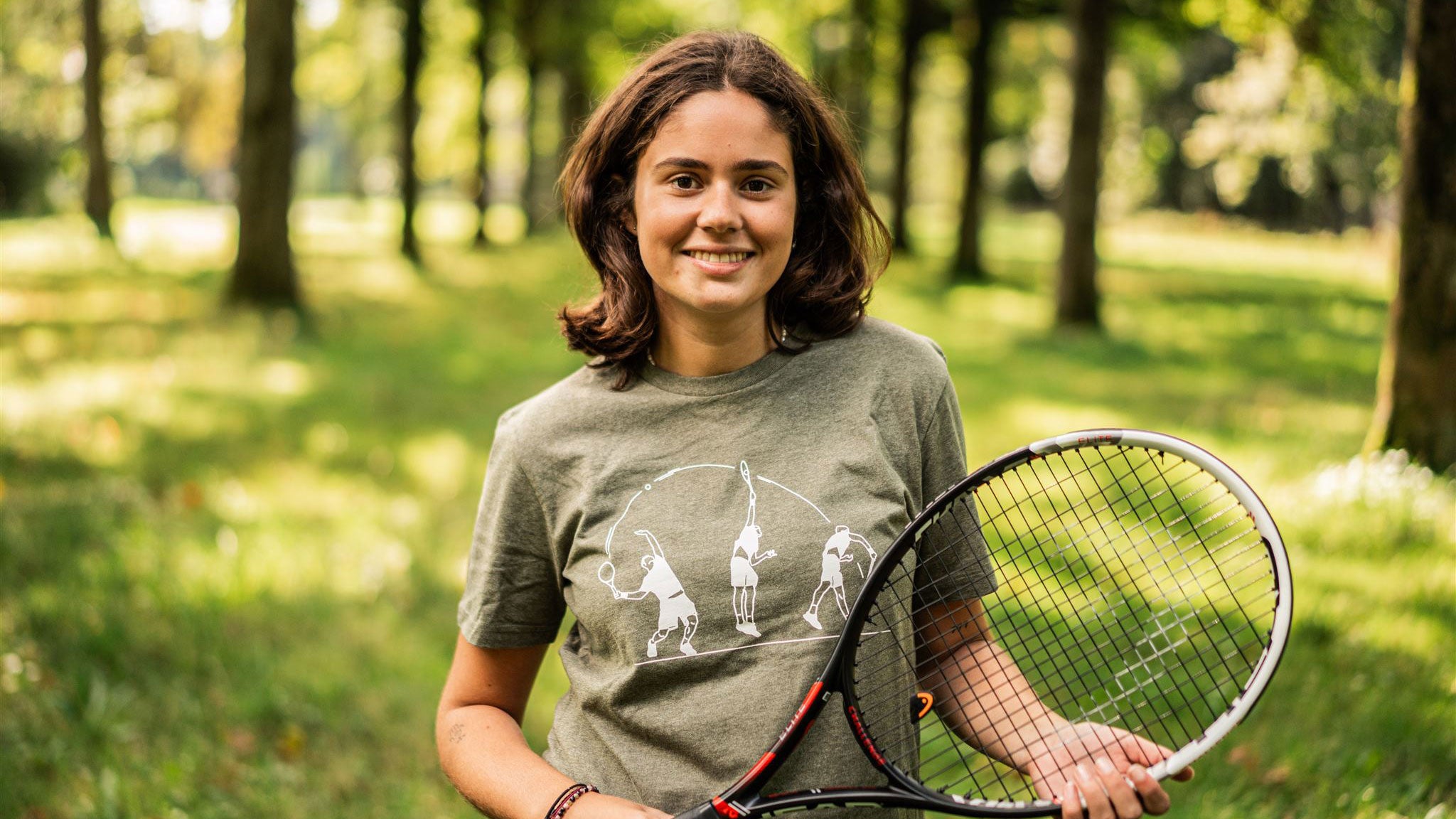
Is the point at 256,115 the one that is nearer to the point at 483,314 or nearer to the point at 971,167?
the point at 483,314

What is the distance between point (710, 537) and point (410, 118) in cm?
2216

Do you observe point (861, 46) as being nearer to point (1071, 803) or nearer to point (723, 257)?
point (723, 257)

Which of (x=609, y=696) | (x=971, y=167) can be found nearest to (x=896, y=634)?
(x=609, y=696)

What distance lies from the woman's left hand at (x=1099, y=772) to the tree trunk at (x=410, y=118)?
21269 millimetres

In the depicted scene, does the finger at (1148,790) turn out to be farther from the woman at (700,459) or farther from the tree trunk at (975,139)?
the tree trunk at (975,139)

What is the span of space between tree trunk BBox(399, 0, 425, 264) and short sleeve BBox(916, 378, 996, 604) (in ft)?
69.1

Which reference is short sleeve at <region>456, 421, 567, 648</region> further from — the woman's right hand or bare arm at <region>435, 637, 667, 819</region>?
the woman's right hand

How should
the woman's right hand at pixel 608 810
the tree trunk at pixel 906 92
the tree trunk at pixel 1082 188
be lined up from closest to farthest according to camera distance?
the woman's right hand at pixel 608 810
the tree trunk at pixel 1082 188
the tree trunk at pixel 906 92

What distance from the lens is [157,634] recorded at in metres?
5.11

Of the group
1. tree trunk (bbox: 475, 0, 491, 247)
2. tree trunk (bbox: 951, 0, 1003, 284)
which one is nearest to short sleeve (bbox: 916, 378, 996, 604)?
tree trunk (bbox: 951, 0, 1003, 284)

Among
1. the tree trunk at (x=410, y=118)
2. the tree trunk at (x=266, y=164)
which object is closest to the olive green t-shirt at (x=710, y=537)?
the tree trunk at (x=266, y=164)

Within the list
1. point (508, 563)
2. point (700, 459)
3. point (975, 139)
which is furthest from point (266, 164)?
point (700, 459)

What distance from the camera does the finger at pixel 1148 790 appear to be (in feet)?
6.14

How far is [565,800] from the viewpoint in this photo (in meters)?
2.09
